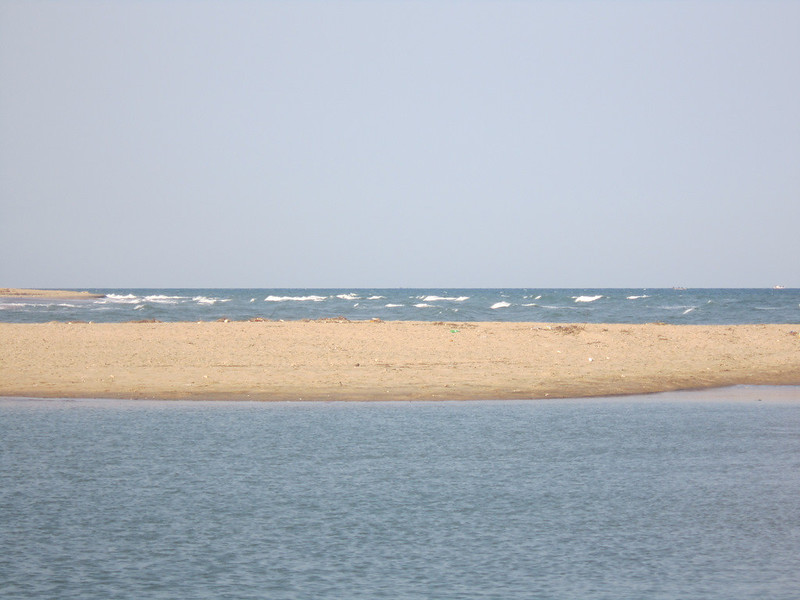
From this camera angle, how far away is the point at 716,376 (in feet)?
82.4

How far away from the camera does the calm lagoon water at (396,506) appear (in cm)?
843

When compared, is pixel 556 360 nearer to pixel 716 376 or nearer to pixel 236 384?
pixel 716 376

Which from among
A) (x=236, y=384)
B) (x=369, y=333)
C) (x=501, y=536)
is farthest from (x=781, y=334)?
(x=501, y=536)

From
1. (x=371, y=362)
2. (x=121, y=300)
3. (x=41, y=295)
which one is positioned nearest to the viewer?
(x=371, y=362)

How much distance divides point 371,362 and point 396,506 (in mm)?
14984

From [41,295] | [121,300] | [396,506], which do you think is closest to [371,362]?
[396,506]

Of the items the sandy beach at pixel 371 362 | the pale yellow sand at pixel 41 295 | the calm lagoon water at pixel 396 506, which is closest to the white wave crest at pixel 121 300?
the pale yellow sand at pixel 41 295

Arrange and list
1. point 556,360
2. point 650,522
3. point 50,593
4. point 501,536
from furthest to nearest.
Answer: point 556,360 → point 650,522 → point 501,536 → point 50,593

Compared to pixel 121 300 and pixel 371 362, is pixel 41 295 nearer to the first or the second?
pixel 121 300

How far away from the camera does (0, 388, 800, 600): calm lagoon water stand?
843 cm

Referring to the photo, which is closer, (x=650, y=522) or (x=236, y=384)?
(x=650, y=522)

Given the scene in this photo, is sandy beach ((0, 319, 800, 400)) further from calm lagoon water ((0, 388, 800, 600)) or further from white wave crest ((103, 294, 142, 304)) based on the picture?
white wave crest ((103, 294, 142, 304))

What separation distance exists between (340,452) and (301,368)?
1045cm

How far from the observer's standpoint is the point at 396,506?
10.9 metres
